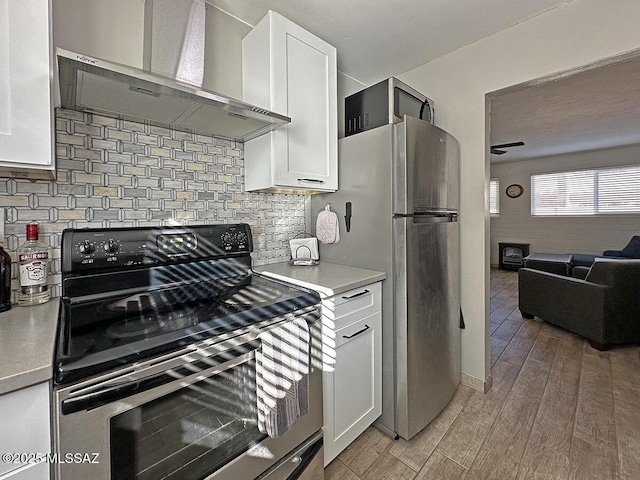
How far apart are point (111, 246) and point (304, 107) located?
1.19 meters

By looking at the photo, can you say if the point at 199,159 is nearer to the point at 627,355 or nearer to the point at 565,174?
the point at 627,355

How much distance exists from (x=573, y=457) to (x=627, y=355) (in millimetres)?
1753

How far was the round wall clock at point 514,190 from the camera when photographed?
6.67m

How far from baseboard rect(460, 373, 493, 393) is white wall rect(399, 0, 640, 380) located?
32 mm

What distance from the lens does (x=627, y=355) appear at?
99.7 inches

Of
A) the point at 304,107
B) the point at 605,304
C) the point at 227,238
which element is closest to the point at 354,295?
the point at 227,238

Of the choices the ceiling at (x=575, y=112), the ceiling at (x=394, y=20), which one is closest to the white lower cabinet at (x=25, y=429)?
the ceiling at (x=394, y=20)

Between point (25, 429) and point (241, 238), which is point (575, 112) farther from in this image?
point (25, 429)

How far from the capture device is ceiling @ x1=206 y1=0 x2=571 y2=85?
1604mm

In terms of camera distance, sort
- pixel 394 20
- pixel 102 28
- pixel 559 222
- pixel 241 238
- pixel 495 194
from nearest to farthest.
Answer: pixel 102 28 < pixel 241 238 < pixel 394 20 < pixel 559 222 < pixel 495 194

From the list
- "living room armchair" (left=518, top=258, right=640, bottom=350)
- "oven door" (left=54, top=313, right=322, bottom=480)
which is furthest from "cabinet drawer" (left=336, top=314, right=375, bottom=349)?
"living room armchair" (left=518, top=258, right=640, bottom=350)

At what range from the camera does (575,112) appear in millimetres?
3631

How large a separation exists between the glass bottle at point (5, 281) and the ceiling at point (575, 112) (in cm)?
269

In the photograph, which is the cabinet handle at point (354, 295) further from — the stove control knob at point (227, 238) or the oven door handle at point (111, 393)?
the oven door handle at point (111, 393)
